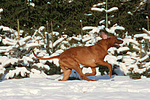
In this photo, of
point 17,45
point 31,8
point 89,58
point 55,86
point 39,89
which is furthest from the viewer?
point 31,8

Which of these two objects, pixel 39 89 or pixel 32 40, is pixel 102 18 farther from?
pixel 39 89

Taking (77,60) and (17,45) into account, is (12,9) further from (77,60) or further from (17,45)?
(77,60)

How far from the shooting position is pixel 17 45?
25.4ft

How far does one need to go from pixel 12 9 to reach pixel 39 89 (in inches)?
236

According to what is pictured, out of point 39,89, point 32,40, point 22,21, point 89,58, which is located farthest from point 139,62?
point 22,21

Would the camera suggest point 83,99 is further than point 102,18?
No

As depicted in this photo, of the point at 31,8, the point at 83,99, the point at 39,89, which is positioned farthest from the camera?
the point at 31,8

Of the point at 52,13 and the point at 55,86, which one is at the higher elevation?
the point at 52,13

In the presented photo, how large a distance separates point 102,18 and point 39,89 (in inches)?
223

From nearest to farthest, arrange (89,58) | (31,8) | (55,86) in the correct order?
(55,86) → (89,58) → (31,8)

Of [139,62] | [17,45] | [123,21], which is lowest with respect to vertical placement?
[139,62]

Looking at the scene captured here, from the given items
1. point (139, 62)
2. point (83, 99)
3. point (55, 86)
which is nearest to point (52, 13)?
point (139, 62)

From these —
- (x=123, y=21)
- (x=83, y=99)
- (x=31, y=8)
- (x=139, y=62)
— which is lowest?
(x=83, y=99)

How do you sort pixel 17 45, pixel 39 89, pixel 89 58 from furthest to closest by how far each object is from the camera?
pixel 17 45, pixel 89 58, pixel 39 89
